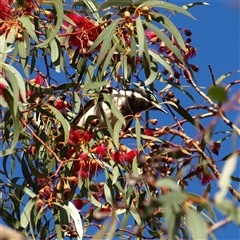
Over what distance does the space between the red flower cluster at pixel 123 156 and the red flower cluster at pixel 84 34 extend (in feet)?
1.17

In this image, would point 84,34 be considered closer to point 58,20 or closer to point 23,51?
point 58,20

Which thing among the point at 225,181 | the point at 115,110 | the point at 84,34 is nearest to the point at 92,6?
the point at 84,34

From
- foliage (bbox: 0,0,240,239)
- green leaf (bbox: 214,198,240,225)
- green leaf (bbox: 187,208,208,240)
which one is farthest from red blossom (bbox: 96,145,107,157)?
green leaf (bbox: 214,198,240,225)

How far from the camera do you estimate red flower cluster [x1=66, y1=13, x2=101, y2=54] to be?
2.39m

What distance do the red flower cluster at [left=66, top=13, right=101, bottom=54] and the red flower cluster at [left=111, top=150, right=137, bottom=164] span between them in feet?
1.17

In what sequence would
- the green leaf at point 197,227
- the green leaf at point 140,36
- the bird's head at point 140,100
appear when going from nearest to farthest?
the green leaf at point 197,227 → the green leaf at point 140,36 → the bird's head at point 140,100

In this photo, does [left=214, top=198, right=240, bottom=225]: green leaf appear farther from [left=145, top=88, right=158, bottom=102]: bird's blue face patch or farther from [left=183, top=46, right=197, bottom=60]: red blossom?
[left=145, top=88, right=158, bottom=102]: bird's blue face patch

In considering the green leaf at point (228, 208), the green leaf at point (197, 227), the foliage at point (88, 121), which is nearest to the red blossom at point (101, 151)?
the foliage at point (88, 121)

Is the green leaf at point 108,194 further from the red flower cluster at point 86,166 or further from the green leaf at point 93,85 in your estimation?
the green leaf at point 93,85

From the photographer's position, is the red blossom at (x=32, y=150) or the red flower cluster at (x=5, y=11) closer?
the red flower cluster at (x=5, y=11)

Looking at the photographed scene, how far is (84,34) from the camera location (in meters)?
2.39

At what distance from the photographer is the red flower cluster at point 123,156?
2311 mm

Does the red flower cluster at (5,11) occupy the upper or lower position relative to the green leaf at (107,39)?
upper

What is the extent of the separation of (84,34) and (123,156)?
1.40 feet
